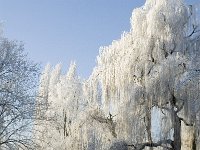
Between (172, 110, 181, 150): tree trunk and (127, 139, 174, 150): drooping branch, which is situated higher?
(172, 110, 181, 150): tree trunk

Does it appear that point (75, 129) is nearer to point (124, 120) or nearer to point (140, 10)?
point (124, 120)

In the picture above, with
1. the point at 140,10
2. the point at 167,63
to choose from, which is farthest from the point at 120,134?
the point at 140,10

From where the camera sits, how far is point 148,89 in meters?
16.3

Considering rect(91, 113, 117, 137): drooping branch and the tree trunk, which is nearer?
the tree trunk

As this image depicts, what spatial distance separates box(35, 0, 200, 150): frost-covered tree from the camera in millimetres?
15906

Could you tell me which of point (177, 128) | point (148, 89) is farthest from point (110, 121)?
point (177, 128)

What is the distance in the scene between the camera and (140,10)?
18734 millimetres

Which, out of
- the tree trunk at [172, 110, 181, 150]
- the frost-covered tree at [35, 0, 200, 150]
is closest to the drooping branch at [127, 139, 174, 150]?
the frost-covered tree at [35, 0, 200, 150]

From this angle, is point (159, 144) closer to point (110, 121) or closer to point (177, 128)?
point (177, 128)

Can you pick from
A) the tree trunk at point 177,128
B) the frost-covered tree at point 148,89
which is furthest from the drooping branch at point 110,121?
the tree trunk at point 177,128

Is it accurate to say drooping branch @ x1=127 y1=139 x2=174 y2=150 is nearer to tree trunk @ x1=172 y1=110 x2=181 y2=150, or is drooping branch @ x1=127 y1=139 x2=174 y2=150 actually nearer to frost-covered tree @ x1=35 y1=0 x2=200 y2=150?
frost-covered tree @ x1=35 y1=0 x2=200 y2=150

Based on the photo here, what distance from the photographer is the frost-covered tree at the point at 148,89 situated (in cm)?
1591

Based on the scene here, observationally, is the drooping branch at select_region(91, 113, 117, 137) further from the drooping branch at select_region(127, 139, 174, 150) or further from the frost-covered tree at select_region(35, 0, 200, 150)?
the drooping branch at select_region(127, 139, 174, 150)

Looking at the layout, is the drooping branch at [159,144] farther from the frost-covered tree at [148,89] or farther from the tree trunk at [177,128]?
the tree trunk at [177,128]
